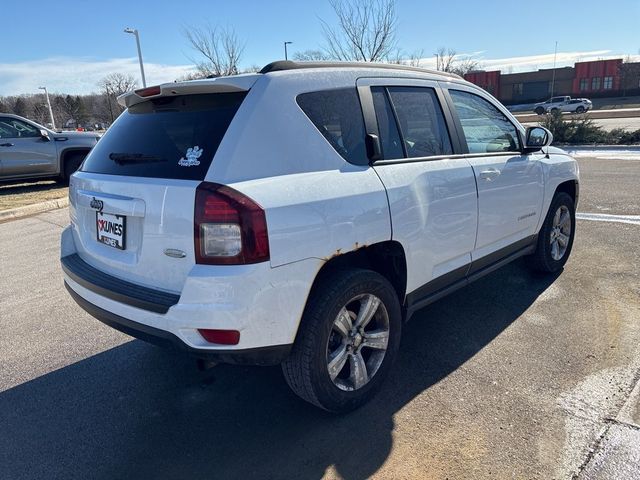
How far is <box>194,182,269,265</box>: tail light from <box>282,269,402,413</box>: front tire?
49cm

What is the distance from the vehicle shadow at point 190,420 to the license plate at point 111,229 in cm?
101

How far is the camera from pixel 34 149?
1109 cm

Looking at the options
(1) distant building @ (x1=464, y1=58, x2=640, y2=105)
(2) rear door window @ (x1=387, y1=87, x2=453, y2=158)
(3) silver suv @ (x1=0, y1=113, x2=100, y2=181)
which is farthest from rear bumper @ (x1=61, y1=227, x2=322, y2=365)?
(1) distant building @ (x1=464, y1=58, x2=640, y2=105)

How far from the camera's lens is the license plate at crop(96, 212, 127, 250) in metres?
2.63

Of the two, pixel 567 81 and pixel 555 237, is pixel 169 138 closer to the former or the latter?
pixel 555 237

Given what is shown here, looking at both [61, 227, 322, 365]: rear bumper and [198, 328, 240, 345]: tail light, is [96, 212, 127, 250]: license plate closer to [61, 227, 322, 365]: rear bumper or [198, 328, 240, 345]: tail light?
[61, 227, 322, 365]: rear bumper

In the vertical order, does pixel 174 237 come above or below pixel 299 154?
below

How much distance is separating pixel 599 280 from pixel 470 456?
117 inches

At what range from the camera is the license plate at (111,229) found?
2.63 metres

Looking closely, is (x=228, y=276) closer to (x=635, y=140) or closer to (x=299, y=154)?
(x=299, y=154)

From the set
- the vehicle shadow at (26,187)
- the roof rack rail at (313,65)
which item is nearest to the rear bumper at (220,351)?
the roof rack rail at (313,65)

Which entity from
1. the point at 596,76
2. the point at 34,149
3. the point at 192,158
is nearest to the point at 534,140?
the point at 192,158

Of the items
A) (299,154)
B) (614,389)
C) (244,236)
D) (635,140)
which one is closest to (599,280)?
(614,389)

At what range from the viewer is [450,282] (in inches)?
136
